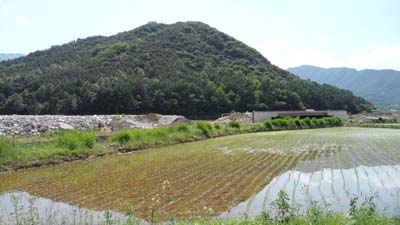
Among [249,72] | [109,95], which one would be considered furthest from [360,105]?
[109,95]

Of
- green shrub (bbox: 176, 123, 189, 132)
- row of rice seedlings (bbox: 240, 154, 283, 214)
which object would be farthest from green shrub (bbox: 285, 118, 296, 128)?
row of rice seedlings (bbox: 240, 154, 283, 214)

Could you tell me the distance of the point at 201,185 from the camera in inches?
344

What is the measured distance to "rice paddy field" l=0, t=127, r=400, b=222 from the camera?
259 inches

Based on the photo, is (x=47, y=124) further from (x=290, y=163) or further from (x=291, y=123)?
(x=291, y=123)

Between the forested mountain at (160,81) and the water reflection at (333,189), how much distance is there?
49.6 m

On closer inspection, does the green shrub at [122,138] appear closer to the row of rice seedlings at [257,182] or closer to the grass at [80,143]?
the grass at [80,143]

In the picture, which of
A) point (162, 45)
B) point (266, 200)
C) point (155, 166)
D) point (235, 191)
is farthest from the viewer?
point (162, 45)

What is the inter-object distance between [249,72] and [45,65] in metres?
49.7

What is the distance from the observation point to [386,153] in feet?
49.5

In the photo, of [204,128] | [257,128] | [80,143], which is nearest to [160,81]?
[257,128]

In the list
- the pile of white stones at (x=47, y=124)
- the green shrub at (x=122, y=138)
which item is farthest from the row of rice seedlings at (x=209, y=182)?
the pile of white stones at (x=47, y=124)

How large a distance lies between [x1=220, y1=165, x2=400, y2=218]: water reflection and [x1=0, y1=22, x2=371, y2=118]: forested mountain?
4958 cm

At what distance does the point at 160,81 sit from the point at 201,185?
5592 centimetres

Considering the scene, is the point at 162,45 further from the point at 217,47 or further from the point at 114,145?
the point at 114,145
